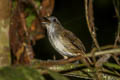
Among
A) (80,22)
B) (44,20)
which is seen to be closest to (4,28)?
(44,20)

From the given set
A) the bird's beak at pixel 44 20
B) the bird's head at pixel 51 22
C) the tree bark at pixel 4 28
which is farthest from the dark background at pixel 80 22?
the tree bark at pixel 4 28

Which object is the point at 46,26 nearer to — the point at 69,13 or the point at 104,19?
the point at 69,13

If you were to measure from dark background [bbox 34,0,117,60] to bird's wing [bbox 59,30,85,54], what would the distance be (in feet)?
1.28

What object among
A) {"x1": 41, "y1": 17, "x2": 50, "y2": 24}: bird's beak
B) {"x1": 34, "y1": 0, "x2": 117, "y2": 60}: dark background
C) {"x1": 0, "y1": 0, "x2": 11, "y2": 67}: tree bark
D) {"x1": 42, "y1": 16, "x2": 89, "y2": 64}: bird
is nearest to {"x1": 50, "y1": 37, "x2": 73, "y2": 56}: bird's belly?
{"x1": 42, "y1": 16, "x2": 89, "y2": 64}: bird

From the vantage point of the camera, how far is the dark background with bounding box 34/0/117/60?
3.88 metres

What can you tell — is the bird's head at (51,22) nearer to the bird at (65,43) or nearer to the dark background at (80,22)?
the bird at (65,43)

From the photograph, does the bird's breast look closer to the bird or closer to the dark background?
the bird

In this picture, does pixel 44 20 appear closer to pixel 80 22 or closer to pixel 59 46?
pixel 59 46

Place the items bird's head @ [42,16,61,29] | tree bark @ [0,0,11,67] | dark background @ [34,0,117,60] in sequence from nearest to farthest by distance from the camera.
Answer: tree bark @ [0,0,11,67] → bird's head @ [42,16,61,29] → dark background @ [34,0,117,60]

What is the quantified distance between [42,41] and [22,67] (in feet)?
11.9

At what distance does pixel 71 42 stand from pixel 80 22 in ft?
2.49

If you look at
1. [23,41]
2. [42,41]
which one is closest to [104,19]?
[42,41]

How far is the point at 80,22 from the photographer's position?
3.90 metres

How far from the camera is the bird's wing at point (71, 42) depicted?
3.12 metres
